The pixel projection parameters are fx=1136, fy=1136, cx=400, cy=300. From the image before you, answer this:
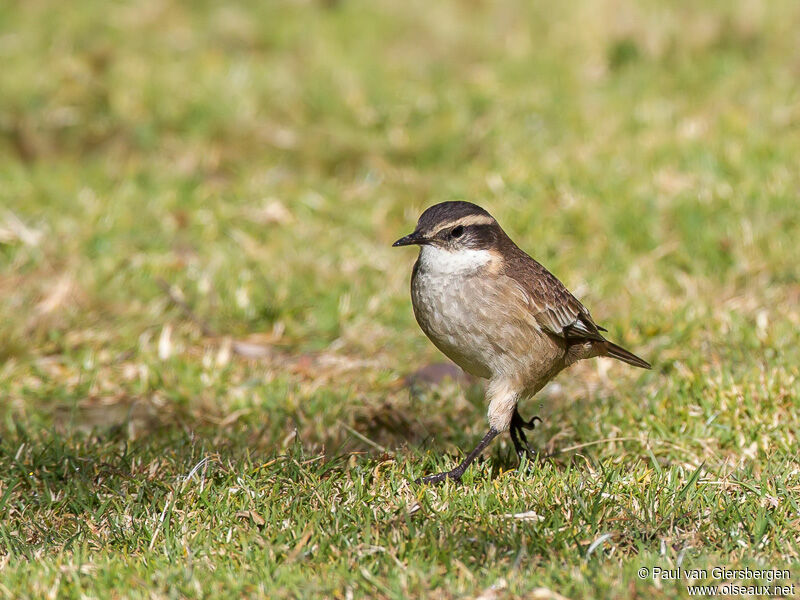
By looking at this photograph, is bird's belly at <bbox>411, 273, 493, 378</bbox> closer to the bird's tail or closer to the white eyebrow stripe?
the white eyebrow stripe

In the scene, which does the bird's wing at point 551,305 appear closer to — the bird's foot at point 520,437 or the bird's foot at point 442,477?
the bird's foot at point 520,437

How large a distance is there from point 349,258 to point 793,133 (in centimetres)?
391

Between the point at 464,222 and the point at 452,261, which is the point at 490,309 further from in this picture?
the point at 464,222

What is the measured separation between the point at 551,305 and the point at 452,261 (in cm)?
50

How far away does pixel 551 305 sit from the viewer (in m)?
5.19

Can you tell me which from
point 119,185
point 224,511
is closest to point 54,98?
point 119,185

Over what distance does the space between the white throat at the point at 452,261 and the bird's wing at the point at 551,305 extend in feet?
0.46

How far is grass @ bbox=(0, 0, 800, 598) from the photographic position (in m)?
4.19

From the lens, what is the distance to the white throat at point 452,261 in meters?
5.08

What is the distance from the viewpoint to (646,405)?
227 inches

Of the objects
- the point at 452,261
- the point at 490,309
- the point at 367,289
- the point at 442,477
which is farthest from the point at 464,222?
the point at 367,289

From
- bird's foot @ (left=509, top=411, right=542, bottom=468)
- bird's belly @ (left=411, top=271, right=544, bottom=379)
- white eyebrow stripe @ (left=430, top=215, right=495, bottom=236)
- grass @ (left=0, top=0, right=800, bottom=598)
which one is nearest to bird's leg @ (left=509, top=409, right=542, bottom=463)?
bird's foot @ (left=509, top=411, right=542, bottom=468)

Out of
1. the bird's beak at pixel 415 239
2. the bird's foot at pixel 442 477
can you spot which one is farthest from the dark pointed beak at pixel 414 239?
the bird's foot at pixel 442 477

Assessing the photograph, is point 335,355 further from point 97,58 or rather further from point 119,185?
point 97,58
